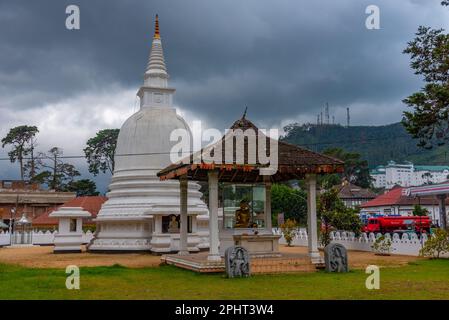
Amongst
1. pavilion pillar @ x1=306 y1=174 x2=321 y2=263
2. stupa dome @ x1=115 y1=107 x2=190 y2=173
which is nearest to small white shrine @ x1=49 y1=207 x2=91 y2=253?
stupa dome @ x1=115 y1=107 x2=190 y2=173

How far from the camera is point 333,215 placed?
31.3m

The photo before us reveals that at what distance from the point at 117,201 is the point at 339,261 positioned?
714 inches

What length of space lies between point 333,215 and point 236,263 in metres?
16.8

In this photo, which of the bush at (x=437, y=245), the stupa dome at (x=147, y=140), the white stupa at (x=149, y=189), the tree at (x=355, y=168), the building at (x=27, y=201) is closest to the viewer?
the bush at (x=437, y=245)

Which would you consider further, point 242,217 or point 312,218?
point 242,217

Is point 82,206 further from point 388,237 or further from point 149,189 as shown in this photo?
point 388,237

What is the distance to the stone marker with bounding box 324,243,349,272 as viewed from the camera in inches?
664

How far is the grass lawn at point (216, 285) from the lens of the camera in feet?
38.7

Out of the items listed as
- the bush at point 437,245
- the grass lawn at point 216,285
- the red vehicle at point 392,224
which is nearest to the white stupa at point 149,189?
the grass lawn at point 216,285

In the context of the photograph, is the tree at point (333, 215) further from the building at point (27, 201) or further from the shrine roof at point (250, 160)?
the building at point (27, 201)

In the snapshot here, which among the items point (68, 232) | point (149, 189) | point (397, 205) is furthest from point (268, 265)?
point (397, 205)

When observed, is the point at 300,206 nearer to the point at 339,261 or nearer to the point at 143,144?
the point at 143,144

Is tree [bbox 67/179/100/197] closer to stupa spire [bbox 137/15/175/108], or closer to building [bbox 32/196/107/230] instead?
building [bbox 32/196/107/230]
